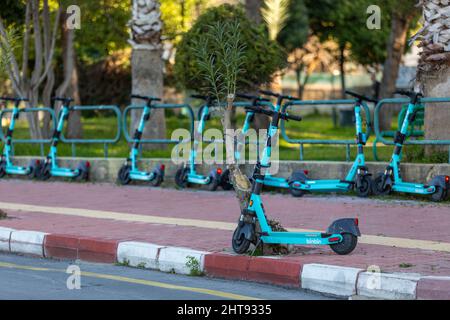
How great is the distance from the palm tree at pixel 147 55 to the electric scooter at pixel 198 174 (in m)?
3.26

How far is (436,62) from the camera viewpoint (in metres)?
14.2

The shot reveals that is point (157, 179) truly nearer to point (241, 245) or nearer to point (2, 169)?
point (2, 169)

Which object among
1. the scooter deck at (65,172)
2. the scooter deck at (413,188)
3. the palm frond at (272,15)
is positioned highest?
the palm frond at (272,15)

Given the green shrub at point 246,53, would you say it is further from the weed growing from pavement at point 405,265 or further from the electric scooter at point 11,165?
the weed growing from pavement at point 405,265

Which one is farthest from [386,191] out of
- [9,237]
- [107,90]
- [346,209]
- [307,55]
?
[307,55]

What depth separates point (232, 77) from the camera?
10398mm

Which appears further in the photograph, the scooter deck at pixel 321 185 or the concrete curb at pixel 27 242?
the scooter deck at pixel 321 185

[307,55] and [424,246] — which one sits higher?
[307,55]

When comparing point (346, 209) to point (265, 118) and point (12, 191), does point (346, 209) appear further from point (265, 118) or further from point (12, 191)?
point (265, 118)

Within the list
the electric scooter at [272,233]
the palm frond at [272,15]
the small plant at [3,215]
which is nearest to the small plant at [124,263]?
the electric scooter at [272,233]

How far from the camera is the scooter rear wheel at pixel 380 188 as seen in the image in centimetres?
1377

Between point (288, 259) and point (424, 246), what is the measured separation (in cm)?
154

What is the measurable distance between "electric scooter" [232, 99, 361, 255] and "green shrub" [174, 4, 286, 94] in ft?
26.9

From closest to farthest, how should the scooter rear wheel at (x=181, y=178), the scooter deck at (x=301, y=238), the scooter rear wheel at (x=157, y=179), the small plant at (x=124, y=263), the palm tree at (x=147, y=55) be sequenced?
the scooter deck at (x=301, y=238) < the small plant at (x=124, y=263) < the scooter rear wheel at (x=181, y=178) < the scooter rear wheel at (x=157, y=179) < the palm tree at (x=147, y=55)
